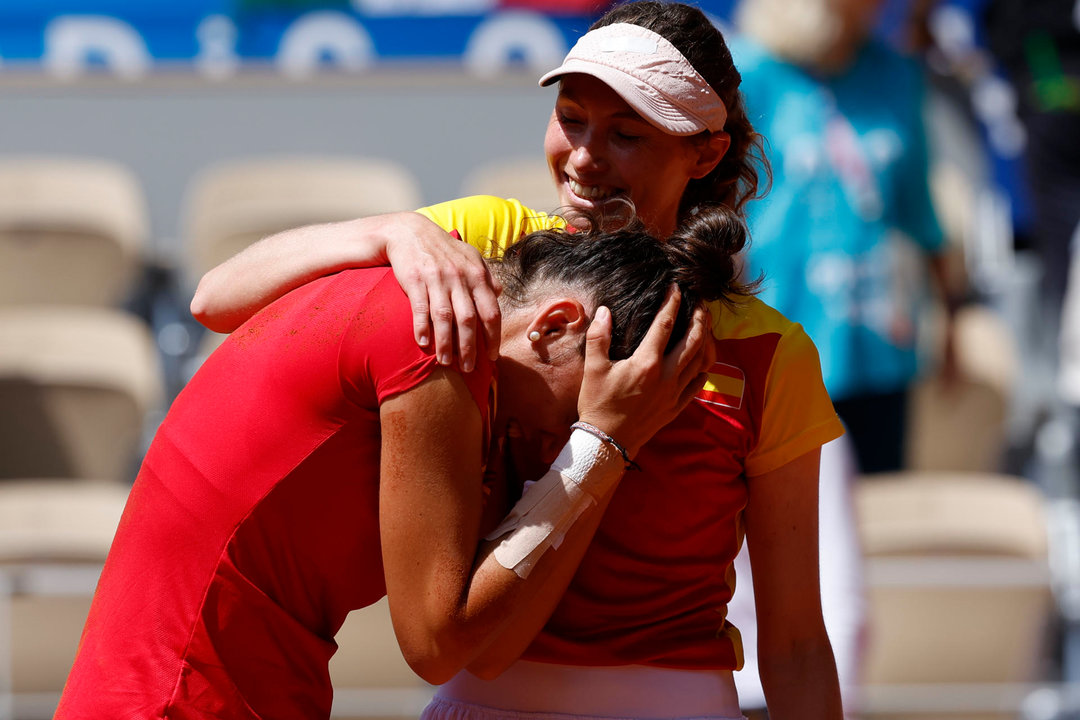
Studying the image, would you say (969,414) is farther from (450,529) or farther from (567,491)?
(450,529)

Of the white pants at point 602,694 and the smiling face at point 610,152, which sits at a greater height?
the smiling face at point 610,152

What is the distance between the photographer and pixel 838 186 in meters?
3.09

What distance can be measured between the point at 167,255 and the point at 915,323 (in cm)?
282

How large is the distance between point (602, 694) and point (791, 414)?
0.37 metres

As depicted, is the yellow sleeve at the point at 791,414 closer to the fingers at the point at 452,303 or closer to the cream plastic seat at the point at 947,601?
the fingers at the point at 452,303

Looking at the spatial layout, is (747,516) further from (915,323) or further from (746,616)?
(915,323)

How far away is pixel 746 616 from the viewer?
2541mm

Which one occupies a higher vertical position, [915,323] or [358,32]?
[358,32]

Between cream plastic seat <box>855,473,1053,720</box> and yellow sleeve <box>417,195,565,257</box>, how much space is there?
1954 mm

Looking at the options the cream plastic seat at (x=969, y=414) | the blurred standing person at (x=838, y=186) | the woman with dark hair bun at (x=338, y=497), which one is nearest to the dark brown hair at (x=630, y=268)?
the woman with dark hair bun at (x=338, y=497)

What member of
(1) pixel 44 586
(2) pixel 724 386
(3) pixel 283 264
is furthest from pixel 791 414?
(1) pixel 44 586

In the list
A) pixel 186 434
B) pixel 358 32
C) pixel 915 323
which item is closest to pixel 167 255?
pixel 358 32

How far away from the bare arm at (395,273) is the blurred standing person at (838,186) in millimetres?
1648

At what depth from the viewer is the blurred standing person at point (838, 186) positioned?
3037mm
